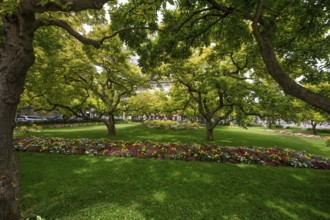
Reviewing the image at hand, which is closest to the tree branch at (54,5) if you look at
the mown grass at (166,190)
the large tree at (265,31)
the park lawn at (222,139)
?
the large tree at (265,31)

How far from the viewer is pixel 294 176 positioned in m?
7.53

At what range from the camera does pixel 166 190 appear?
5766 mm

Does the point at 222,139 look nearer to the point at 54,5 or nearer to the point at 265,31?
the point at 265,31

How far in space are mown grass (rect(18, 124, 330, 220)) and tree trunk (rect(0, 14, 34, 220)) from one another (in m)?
1.20

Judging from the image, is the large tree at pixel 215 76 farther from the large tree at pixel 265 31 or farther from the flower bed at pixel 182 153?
the flower bed at pixel 182 153

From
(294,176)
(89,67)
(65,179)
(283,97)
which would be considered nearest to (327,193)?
(294,176)

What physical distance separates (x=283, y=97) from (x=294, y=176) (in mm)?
4951

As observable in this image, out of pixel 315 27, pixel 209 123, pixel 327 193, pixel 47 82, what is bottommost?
pixel 327 193

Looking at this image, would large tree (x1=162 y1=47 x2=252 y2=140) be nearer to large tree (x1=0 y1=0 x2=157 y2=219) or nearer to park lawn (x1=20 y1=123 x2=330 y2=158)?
park lawn (x1=20 y1=123 x2=330 y2=158)

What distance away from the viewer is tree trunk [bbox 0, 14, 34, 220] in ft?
11.2

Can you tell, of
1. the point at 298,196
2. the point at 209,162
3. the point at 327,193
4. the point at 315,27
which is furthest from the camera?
the point at 209,162

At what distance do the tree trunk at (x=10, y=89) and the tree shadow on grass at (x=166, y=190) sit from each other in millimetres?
1216

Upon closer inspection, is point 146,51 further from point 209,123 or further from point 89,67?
point 209,123

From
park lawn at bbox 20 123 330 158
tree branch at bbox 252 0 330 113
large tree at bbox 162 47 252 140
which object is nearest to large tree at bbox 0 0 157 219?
tree branch at bbox 252 0 330 113
